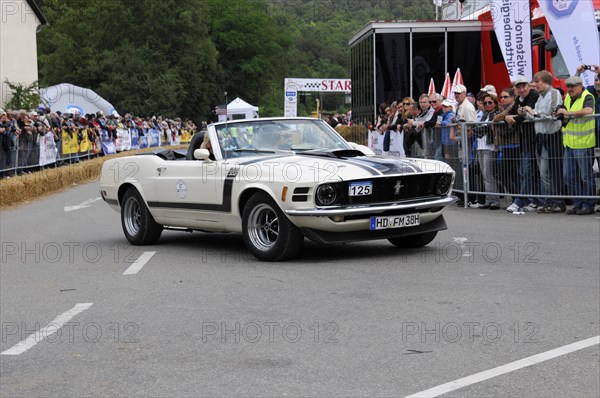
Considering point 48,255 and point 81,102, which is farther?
point 81,102

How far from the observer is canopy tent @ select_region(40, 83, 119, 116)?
164 feet

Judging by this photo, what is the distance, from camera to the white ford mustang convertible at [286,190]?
9586 mm

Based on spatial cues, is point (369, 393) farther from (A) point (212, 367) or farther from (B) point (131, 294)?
(B) point (131, 294)

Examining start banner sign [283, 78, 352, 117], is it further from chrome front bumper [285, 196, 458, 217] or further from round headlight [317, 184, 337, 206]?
round headlight [317, 184, 337, 206]

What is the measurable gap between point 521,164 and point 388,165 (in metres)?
5.39

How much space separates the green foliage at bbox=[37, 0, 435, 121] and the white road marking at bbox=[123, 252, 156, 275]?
54215 mm

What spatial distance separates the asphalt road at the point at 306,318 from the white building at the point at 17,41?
4280 centimetres

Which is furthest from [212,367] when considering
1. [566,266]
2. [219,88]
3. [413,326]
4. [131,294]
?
[219,88]

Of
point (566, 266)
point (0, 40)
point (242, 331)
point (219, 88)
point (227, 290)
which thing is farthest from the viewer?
point (219, 88)

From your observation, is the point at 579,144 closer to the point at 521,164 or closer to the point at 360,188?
the point at 521,164

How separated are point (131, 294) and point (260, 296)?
1180 millimetres

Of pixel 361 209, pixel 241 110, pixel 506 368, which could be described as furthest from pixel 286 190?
pixel 241 110

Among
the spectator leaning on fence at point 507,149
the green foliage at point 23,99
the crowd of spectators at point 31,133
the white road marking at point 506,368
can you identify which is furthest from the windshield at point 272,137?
the green foliage at point 23,99

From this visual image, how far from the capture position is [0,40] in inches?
2041
